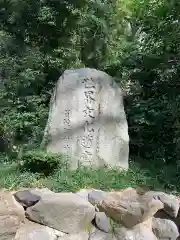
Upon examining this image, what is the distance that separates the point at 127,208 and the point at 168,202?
473 mm

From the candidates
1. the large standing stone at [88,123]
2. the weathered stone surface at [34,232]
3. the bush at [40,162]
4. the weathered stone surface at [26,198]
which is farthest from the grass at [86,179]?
the weathered stone surface at [34,232]

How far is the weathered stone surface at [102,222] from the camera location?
3355 millimetres

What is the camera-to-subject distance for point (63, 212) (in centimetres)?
322

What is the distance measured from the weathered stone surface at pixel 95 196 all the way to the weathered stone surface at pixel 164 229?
0.60 meters

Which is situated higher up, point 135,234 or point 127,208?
point 127,208

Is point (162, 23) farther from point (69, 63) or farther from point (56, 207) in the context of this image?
point (56, 207)

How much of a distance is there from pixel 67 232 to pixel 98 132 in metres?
1.30

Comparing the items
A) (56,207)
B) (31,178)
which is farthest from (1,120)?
(56,207)

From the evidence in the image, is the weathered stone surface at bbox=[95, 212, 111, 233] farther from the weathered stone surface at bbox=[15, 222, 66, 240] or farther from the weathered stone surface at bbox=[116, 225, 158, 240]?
the weathered stone surface at bbox=[15, 222, 66, 240]

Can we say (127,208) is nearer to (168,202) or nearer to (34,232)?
(168,202)

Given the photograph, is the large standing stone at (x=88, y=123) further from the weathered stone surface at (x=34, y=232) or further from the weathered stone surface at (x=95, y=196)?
the weathered stone surface at (x=34, y=232)

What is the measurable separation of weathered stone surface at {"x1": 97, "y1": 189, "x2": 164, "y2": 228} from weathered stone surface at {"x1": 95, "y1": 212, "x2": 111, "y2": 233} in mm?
44

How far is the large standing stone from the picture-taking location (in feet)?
13.8

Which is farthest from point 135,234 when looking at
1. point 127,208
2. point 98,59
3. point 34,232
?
point 98,59
